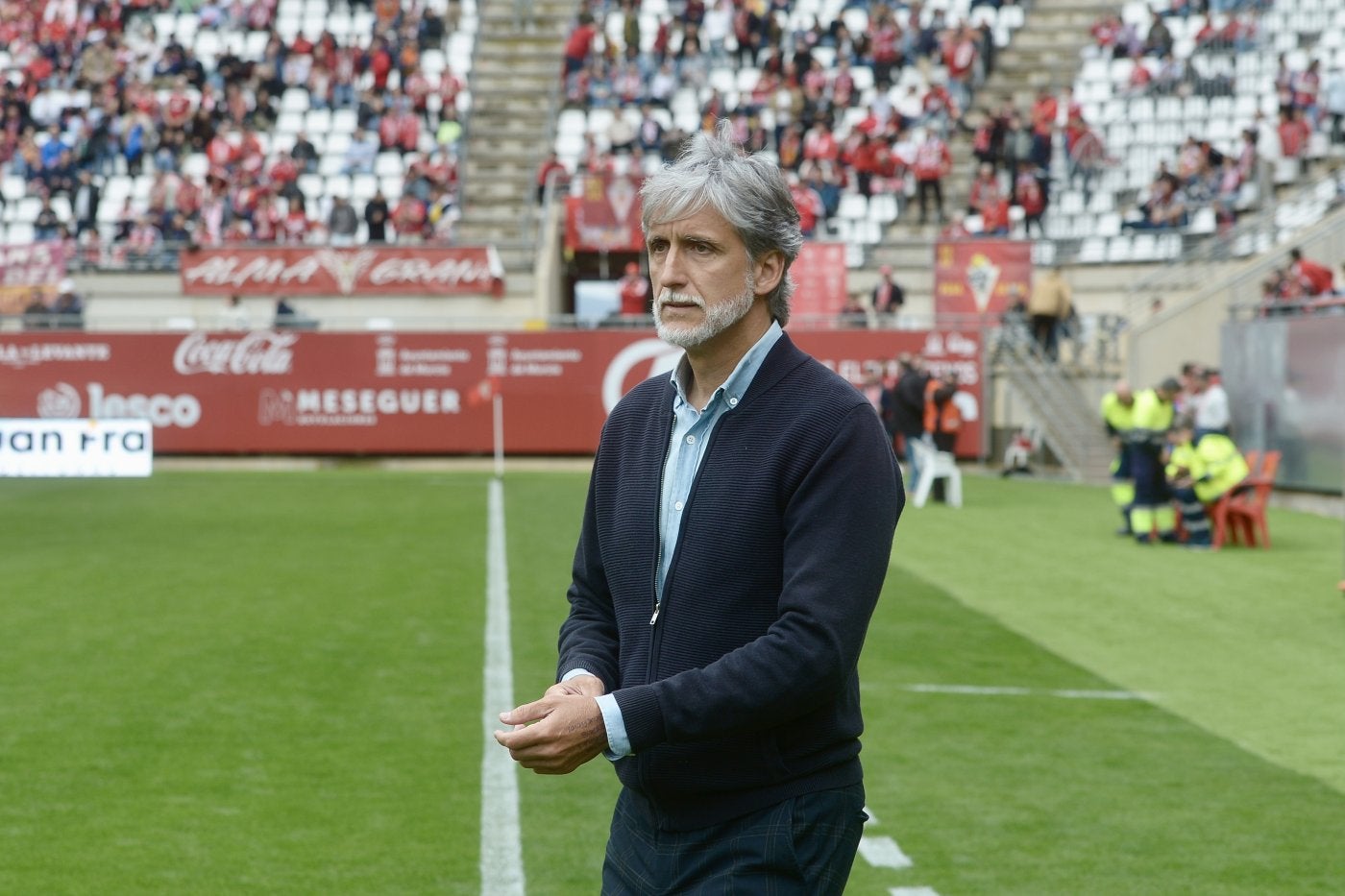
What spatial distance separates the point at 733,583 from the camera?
3.10 m

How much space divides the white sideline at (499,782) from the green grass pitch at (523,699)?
A: 0.23 feet

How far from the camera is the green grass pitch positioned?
260 inches

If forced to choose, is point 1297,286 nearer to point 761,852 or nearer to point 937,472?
point 937,472

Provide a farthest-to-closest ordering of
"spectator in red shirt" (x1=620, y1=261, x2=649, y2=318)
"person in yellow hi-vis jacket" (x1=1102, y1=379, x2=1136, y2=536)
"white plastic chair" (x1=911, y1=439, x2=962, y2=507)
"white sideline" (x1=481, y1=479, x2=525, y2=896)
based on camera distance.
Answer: "spectator in red shirt" (x1=620, y1=261, x2=649, y2=318) → "white plastic chair" (x1=911, y1=439, x2=962, y2=507) → "person in yellow hi-vis jacket" (x1=1102, y1=379, x2=1136, y2=536) → "white sideline" (x1=481, y1=479, x2=525, y2=896)

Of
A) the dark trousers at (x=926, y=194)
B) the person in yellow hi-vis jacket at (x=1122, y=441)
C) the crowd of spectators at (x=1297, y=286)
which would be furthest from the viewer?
the dark trousers at (x=926, y=194)

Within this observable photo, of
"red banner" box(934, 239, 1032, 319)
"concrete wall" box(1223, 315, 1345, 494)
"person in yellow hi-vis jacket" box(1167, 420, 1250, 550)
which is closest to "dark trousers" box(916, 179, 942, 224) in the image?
"red banner" box(934, 239, 1032, 319)

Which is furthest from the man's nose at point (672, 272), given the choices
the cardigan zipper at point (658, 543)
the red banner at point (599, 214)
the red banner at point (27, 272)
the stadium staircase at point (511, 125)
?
the red banner at point (27, 272)

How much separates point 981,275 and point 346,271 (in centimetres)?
1118

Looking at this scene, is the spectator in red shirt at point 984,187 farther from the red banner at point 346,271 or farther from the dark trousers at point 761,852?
the dark trousers at point 761,852

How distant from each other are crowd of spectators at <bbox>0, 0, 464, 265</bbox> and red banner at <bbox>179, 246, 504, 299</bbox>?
1368mm

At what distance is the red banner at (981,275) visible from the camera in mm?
31172

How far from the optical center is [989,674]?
418 inches

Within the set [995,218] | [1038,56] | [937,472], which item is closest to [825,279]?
[995,218]

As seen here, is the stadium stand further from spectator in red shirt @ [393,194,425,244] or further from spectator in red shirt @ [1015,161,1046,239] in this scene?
spectator in red shirt @ [1015,161,1046,239]
